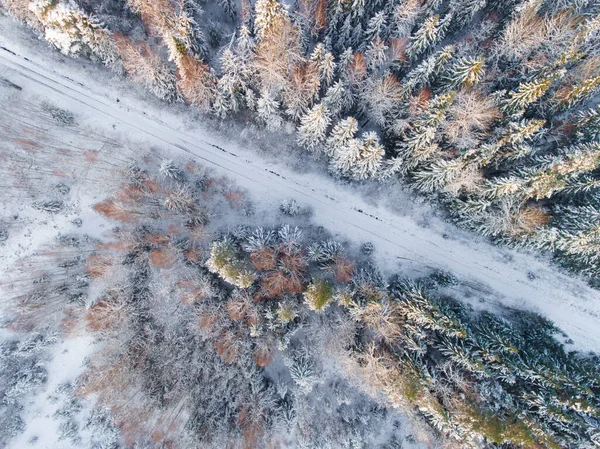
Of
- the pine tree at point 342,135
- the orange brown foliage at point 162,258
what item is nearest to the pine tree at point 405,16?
the pine tree at point 342,135

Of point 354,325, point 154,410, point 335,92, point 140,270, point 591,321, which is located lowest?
point 154,410

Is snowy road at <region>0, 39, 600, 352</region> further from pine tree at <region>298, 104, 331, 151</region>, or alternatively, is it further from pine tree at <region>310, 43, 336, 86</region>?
pine tree at <region>310, 43, 336, 86</region>

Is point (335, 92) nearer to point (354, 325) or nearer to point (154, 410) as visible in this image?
point (354, 325)

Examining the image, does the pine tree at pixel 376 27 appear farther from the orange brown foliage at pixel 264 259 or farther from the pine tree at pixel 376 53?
the orange brown foliage at pixel 264 259

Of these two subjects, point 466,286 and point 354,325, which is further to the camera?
point 466,286

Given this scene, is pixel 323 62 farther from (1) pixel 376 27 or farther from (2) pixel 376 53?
(1) pixel 376 27

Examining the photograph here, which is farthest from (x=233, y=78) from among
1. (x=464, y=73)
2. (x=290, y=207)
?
(x=464, y=73)

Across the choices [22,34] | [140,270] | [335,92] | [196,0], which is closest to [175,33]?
[196,0]
